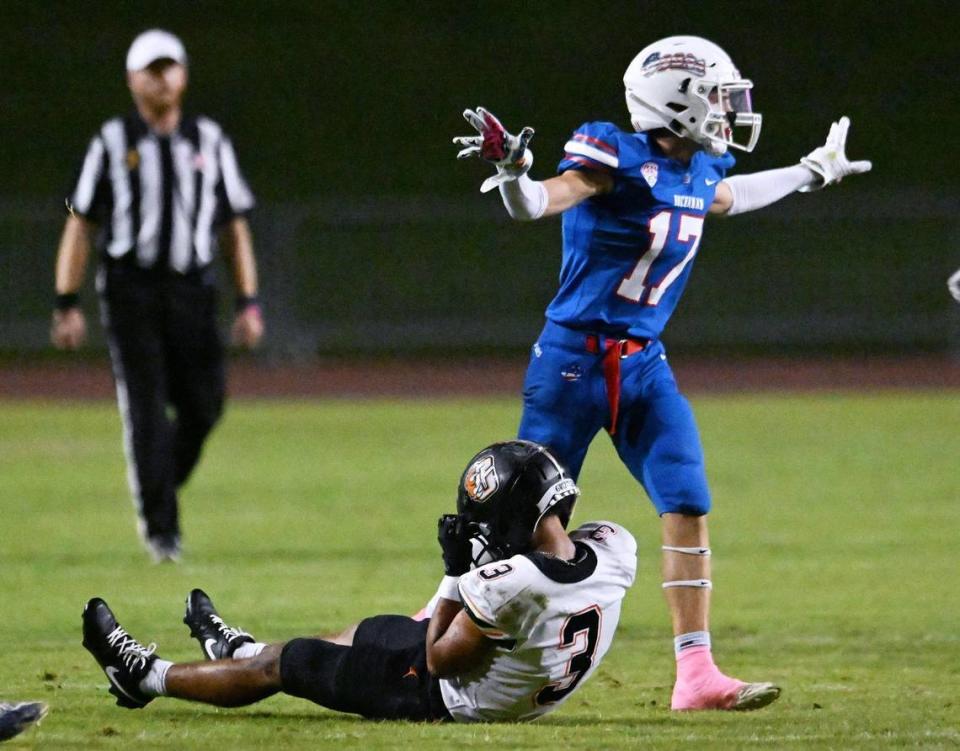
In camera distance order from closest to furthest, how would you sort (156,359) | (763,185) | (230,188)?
(763,185)
(156,359)
(230,188)

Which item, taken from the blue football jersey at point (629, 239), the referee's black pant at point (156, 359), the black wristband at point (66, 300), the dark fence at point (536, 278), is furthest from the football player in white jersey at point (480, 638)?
the dark fence at point (536, 278)

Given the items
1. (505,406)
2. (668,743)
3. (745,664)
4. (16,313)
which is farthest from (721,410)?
(668,743)

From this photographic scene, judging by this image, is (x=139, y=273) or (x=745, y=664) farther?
(x=139, y=273)

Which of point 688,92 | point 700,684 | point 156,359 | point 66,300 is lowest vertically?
point 700,684

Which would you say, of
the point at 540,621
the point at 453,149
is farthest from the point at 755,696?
the point at 453,149

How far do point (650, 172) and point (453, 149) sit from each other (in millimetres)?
18397

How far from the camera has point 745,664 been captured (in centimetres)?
603

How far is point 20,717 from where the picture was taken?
442 centimetres

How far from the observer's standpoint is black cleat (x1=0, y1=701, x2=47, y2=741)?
442 centimetres

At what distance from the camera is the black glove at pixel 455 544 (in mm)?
4727

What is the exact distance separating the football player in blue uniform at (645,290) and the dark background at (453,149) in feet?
43.5

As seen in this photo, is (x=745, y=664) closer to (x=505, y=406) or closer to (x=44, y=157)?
(x=505, y=406)

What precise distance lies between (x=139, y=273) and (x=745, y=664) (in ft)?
11.5

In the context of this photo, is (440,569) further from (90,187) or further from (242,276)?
(90,187)
